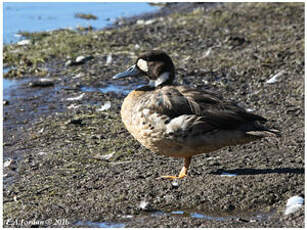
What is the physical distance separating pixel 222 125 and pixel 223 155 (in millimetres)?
1090

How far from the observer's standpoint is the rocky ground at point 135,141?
5.60 meters

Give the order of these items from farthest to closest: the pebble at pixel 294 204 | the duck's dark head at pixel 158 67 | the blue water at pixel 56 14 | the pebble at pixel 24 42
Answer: the blue water at pixel 56 14, the pebble at pixel 24 42, the duck's dark head at pixel 158 67, the pebble at pixel 294 204

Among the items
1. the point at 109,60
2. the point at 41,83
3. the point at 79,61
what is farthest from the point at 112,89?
the point at 79,61

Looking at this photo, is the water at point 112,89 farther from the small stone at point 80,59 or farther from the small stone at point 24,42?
the small stone at point 24,42

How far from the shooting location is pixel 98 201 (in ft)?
19.0

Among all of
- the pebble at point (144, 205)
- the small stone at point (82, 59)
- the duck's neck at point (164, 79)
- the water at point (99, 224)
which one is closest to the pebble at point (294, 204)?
the pebble at point (144, 205)

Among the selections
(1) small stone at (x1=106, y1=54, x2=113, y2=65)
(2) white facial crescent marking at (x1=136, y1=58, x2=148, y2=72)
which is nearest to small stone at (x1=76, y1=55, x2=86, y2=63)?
(1) small stone at (x1=106, y1=54, x2=113, y2=65)

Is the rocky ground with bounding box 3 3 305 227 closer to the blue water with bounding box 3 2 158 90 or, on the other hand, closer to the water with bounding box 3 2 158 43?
the blue water with bounding box 3 2 158 90

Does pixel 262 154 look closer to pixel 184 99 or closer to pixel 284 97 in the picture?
pixel 184 99

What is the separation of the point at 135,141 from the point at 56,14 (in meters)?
10.9

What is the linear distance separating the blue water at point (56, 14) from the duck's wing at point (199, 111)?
28.7ft

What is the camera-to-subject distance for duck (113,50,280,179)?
604cm

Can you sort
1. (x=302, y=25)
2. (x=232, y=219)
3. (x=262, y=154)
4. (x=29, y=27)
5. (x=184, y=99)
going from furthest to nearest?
(x=29, y=27), (x=302, y=25), (x=262, y=154), (x=184, y=99), (x=232, y=219)

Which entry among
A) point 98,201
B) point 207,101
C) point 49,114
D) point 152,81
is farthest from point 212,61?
point 98,201
